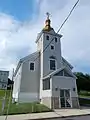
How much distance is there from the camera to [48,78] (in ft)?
72.2

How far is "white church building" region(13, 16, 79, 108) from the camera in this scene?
20.7 metres

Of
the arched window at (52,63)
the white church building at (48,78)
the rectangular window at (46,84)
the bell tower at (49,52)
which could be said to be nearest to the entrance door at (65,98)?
the white church building at (48,78)

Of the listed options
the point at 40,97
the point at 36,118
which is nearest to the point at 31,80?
the point at 40,97

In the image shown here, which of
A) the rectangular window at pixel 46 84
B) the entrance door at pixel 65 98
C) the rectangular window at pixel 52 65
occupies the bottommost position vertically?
the entrance door at pixel 65 98

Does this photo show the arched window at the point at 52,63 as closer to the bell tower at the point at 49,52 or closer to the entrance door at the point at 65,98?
the bell tower at the point at 49,52

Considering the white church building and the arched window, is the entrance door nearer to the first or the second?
the white church building

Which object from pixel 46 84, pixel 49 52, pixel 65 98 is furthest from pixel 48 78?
pixel 49 52

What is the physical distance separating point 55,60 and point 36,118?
45.2 ft

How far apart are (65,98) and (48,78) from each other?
361cm

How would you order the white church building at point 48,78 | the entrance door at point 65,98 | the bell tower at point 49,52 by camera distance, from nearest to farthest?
1. the entrance door at point 65,98
2. the white church building at point 48,78
3. the bell tower at point 49,52

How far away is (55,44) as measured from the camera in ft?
86.8

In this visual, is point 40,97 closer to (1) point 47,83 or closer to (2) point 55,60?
(1) point 47,83

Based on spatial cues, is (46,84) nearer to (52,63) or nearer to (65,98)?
(65,98)

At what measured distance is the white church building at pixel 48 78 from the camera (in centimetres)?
2069
